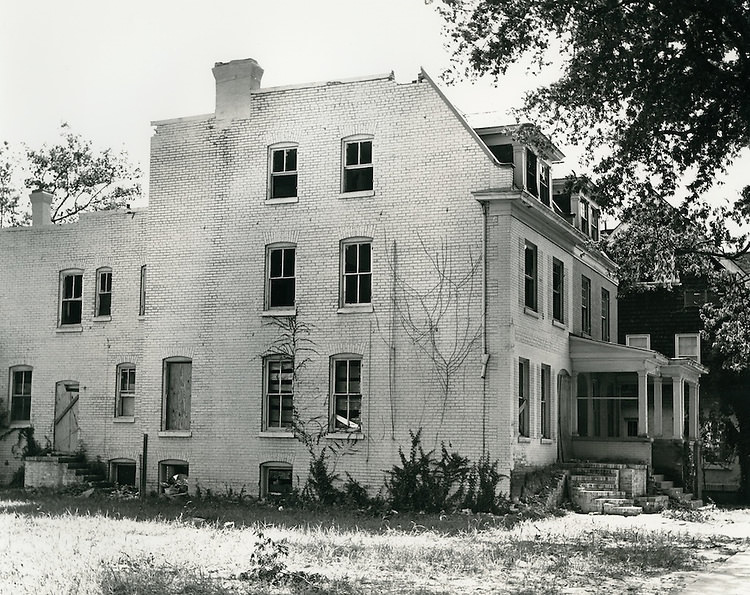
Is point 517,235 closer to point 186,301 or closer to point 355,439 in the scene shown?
point 355,439

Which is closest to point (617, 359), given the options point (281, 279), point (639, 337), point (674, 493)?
point (674, 493)

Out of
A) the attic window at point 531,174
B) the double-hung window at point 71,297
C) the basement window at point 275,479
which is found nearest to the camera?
the basement window at point 275,479

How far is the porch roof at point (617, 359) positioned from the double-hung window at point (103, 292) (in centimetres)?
1393

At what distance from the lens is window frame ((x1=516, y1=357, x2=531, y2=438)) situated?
26844mm

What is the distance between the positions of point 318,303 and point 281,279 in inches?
54.7

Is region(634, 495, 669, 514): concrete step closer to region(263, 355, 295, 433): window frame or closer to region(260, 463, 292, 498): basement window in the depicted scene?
region(260, 463, 292, 498): basement window

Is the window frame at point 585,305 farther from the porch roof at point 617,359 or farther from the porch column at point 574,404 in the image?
the porch column at point 574,404

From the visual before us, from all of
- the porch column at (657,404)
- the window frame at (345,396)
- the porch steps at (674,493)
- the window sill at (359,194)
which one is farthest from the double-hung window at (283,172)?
the porch steps at (674,493)

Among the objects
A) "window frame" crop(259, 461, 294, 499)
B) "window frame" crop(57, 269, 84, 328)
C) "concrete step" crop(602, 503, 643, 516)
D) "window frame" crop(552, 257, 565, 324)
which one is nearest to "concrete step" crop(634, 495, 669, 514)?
"concrete step" crop(602, 503, 643, 516)

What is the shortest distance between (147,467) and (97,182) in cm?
2409

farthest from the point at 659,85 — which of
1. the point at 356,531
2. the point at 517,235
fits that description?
the point at 356,531

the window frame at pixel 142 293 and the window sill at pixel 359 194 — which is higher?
the window sill at pixel 359 194

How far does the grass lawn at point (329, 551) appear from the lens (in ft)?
42.7

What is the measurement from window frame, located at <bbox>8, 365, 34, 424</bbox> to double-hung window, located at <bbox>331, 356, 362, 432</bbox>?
10633mm
